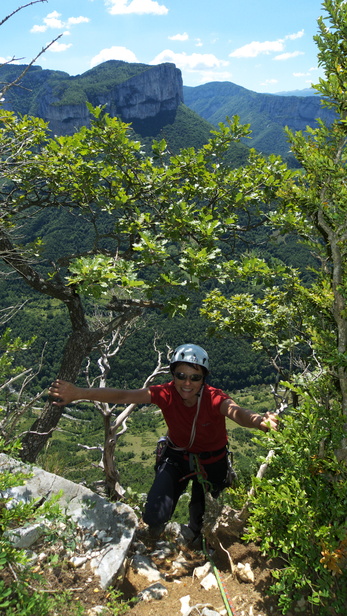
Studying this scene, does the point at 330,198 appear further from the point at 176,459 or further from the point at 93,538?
the point at 93,538

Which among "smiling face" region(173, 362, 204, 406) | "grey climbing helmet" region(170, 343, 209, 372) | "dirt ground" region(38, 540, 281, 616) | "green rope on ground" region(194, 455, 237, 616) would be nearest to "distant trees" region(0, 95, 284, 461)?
"grey climbing helmet" region(170, 343, 209, 372)

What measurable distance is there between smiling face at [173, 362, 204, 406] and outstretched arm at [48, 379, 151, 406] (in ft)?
1.17

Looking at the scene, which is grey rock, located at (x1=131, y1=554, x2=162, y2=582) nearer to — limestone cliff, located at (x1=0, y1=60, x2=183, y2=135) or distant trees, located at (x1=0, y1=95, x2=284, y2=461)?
distant trees, located at (x1=0, y1=95, x2=284, y2=461)

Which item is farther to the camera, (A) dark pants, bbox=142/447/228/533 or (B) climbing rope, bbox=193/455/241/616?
(A) dark pants, bbox=142/447/228/533

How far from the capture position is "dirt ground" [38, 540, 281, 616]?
293cm

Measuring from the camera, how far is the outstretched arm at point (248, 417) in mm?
3180

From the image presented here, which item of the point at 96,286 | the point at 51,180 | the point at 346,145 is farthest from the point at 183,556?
the point at 51,180

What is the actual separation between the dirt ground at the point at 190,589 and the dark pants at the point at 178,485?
0.59 meters

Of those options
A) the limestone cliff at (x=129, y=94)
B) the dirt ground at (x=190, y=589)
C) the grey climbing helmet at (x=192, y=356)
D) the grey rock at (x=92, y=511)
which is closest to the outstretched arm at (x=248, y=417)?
the grey climbing helmet at (x=192, y=356)

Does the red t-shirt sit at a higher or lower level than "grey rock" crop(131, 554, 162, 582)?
higher

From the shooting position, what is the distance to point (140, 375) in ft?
219

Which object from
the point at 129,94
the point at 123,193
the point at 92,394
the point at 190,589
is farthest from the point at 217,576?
the point at 129,94

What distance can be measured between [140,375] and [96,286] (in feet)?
212

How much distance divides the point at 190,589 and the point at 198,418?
1.43 m
